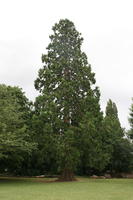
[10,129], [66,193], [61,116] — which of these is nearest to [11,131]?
[10,129]

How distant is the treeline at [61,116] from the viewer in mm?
27875

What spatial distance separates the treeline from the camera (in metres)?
27.9

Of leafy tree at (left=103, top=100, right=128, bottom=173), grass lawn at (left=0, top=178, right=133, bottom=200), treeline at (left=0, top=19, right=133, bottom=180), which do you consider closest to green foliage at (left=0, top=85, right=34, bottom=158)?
treeline at (left=0, top=19, right=133, bottom=180)

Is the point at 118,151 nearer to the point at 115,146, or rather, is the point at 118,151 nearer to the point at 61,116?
the point at 115,146

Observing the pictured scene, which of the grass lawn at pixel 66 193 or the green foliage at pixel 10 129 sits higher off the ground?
the green foliage at pixel 10 129

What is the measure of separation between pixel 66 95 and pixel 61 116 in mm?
2225

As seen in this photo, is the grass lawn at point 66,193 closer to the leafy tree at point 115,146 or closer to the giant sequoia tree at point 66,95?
the giant sequoia tree at point 66,95

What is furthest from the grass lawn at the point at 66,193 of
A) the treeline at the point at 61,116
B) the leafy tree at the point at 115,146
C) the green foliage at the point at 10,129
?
the leafy tree at the point at 115,146

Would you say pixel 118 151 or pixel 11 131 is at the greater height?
pixel 11 131

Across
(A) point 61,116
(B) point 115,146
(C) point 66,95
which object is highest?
(C) point 66,95

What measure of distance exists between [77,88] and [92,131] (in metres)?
5.00

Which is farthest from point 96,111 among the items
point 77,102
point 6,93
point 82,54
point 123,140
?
point 123,140

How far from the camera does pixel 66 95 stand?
3002cm

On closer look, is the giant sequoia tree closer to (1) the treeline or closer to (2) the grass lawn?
(1) the treeline
